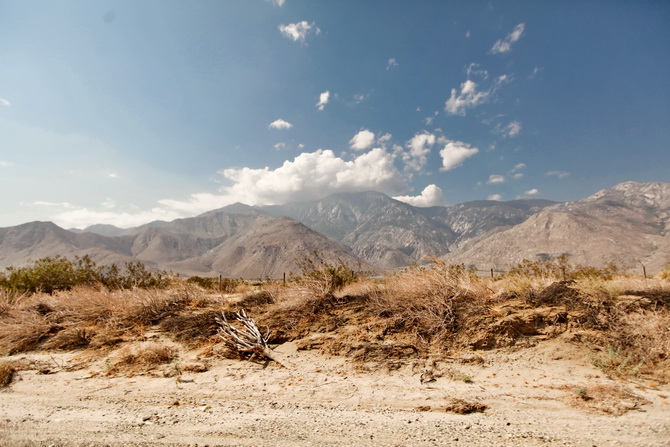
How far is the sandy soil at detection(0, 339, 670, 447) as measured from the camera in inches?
138

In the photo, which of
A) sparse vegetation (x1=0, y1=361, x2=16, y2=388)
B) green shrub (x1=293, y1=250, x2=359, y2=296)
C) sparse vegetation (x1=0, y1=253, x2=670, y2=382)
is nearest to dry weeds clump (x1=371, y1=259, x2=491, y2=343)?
sparse vegetation (x1=0, y1=253, x2=670, y2=382)

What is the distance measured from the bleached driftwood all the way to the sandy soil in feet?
1.44

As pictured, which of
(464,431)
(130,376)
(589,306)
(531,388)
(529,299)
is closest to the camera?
(464,431)

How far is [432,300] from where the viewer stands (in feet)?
23.9

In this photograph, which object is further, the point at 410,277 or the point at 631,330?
the point at 410,277

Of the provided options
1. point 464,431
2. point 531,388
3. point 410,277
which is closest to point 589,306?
point 531,388

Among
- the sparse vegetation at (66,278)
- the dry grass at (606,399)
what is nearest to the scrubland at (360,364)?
the dry grass at (606,399)

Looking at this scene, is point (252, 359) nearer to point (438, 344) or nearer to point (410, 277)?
point (438, 344)

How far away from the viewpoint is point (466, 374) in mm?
5145

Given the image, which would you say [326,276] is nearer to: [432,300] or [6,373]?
[432,300]

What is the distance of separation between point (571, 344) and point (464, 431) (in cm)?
370

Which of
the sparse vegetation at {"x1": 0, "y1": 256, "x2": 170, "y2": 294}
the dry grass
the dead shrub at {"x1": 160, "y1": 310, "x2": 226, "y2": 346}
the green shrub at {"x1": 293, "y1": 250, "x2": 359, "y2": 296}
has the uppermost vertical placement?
the green shrub at {"x1": 293, "y1": 250, "x2": 359, "y2": 296}

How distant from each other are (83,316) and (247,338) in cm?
551

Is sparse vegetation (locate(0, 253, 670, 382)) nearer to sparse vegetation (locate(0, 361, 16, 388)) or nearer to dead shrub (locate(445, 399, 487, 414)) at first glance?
dead shrub (locate(445, 399, 487, 414))
